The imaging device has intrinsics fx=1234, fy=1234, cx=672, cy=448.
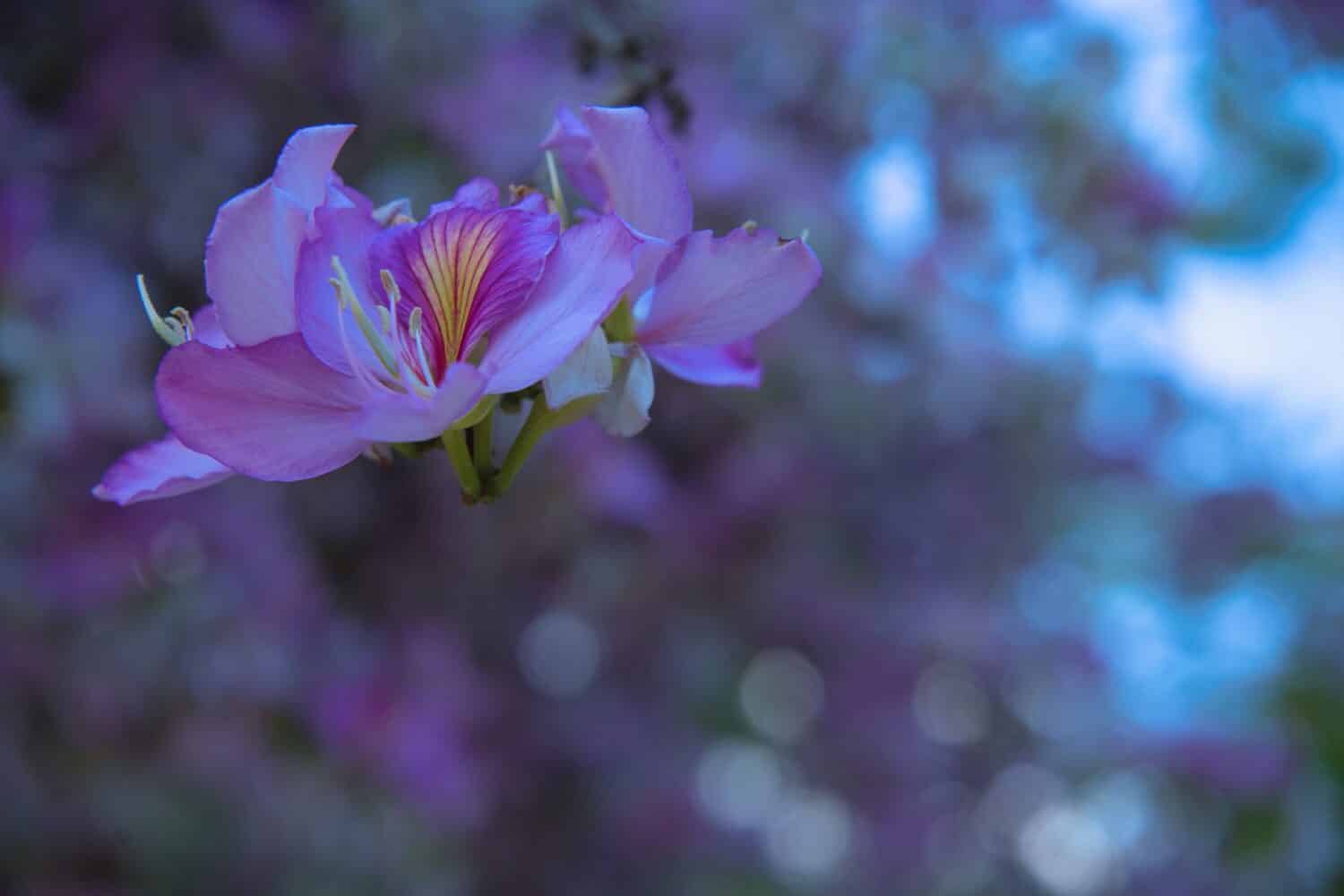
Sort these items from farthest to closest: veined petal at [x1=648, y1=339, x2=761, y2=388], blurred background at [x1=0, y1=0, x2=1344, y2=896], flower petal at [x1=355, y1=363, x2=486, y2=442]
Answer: blurred background at [x1=0, y1=0, x2=1344, y2=896] < veined petal at [x1=648, y1=339, x2=761, y2=388] < flower petal at [x1=355, y1=363, x2=486, y2=442]

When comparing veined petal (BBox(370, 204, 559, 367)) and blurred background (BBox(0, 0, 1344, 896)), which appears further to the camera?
blurred background (BBox(0, 0, 1344, 896))

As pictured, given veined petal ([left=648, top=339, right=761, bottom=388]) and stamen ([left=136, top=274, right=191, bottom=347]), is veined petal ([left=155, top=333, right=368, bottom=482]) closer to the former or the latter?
stamen ([left=136, top=274, right=191, bottom=347])

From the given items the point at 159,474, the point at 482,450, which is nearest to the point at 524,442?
the point at 482,450

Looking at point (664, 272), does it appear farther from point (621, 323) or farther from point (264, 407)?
point (264, 407)

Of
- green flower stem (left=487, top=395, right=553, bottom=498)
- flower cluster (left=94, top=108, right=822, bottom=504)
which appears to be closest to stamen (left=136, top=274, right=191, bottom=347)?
flower cluster (left=94, top=108, right=822, bottom=504)

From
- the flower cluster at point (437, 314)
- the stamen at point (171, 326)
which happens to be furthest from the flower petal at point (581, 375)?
the stamen at point (171, 326)

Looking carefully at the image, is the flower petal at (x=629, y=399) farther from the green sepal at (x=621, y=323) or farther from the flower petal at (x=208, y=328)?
the flower petal at (x=208, y=328)
